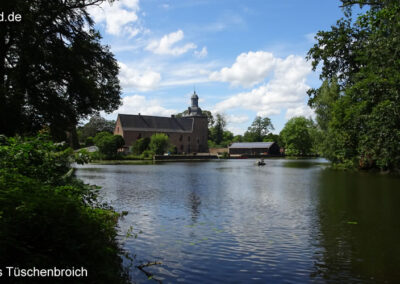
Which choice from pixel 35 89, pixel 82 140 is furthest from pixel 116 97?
pixel 82 140

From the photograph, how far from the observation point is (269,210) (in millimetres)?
14633

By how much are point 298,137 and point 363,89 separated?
7859 centimetres

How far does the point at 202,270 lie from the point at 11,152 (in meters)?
4.14

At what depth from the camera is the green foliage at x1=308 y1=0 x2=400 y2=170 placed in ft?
64.7

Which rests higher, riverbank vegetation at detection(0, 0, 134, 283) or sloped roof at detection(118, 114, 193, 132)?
sloped roof at detection(118, 114, 193, 132)

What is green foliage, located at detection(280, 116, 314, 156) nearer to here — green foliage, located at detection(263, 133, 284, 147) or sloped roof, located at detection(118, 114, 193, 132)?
green foliage, located at detection(263, 133, 284, 147)

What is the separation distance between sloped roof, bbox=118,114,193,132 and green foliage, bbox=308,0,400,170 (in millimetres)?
72857

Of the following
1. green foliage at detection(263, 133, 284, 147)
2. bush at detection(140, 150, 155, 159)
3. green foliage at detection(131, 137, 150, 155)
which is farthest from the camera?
green foliage at detection(263, 133, 284, 147)

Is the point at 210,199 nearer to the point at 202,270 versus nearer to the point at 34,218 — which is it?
the point at 202,270

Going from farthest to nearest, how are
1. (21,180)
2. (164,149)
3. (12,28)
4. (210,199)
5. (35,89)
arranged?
(164,149)
(210,199)
(35,89)
(12,28)
(21,180)

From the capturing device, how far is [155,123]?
11462 cm

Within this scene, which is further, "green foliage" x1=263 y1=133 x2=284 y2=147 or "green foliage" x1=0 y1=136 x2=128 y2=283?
"green foliage" x1=263 y1=133 x2=284 y2=147

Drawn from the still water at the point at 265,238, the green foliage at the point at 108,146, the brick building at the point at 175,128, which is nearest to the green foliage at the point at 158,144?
the green foliage at the point at 108,146

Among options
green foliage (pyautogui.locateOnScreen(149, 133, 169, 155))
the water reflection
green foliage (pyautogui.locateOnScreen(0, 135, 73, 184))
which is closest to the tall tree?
green foliage (pyautogui.locateOnScreen(0, 135, 73, 184))
